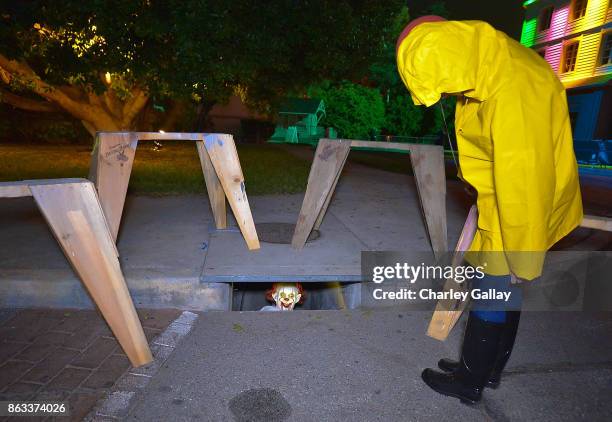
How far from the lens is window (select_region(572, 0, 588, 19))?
2165 cm

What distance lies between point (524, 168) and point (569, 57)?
27839mm

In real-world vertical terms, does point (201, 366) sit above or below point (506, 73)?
below

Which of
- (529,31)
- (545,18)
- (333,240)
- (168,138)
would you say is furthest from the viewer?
(529,31)

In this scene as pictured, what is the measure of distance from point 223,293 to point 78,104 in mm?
11404

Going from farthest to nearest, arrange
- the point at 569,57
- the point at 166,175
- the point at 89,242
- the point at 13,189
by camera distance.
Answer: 1. the point at 569,57
2. the point at 166,175
3. the point at 89,242
4. the point at 13,189

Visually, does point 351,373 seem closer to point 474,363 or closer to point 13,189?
point 474,363

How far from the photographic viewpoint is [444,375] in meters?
2.24

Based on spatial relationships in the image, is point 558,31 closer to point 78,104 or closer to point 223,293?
point 78,104

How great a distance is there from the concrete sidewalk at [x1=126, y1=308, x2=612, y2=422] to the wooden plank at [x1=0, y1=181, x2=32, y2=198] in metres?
1.20

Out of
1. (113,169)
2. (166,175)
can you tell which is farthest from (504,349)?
(166,175)

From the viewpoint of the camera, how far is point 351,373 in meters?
2.30

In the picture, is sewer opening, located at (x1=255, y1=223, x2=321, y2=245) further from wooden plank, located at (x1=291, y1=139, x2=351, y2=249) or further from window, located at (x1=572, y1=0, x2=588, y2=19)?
window, located at (x1=572, y1=0, x2=588, y2=19)

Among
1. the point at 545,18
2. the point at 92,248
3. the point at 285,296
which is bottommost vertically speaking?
the point at 285,296

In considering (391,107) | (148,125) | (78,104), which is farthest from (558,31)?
(78,104)
